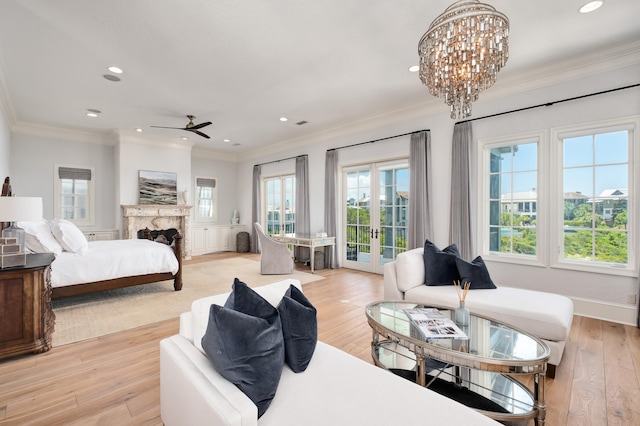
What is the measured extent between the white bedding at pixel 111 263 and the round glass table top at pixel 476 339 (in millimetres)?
3326

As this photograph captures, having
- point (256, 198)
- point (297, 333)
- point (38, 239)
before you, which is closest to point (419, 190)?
point (297, 333)

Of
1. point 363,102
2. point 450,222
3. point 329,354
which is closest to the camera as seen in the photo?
point 329,354

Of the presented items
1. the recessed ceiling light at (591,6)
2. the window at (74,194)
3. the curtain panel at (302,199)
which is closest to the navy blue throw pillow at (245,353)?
the recessed ceiling light at (591,6)

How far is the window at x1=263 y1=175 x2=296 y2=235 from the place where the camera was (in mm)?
7688

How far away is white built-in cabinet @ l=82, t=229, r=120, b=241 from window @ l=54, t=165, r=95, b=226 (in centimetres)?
29

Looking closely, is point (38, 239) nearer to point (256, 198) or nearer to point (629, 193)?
point (256, 198)

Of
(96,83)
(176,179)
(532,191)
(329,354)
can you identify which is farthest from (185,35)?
(176,179)

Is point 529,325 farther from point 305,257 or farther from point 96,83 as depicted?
point 96,83

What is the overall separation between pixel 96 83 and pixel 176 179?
3462 mm

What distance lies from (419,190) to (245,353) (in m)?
4.21

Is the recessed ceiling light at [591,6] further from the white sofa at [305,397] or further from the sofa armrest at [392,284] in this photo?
the white sofa at [305,397]

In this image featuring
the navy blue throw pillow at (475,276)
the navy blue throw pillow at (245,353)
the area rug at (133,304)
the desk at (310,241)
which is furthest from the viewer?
the desk at (310,241)

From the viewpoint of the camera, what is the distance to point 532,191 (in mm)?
3881

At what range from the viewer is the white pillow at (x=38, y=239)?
3.37 metres
